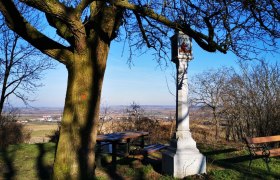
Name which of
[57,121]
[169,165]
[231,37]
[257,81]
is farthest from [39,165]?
[257,81]

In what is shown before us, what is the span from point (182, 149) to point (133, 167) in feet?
4.63

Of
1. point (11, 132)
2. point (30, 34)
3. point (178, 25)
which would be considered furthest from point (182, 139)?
point (11, 132)

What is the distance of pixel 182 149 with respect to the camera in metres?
6.96

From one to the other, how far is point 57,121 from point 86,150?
11.1 m

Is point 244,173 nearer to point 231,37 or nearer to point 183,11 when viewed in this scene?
point 231,37

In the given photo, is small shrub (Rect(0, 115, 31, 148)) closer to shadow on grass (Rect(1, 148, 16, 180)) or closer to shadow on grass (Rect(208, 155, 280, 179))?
shadow on grass (Rect(1, 148, 16, 180))

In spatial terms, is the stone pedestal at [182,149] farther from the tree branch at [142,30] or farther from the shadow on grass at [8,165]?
the shadow on grass at [8,165]

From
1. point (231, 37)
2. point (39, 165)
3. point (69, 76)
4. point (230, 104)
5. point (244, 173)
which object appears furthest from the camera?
point (230, 104)

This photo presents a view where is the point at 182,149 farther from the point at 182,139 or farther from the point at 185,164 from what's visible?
the point at 185,164

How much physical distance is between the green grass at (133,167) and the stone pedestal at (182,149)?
0.21 metres

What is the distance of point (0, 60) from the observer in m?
17.1

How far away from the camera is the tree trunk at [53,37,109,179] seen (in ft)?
16.8

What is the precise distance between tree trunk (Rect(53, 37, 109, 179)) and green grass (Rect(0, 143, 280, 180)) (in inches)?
72.7

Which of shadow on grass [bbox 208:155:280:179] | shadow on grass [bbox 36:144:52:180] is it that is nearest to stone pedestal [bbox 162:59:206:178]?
shadow on grass [bbox 208:155:280:179]
